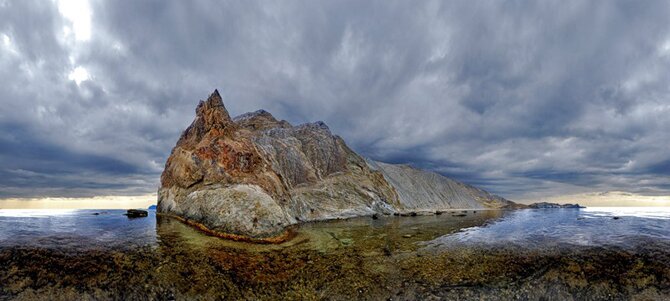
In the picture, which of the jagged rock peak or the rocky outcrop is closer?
the jagged rock peak

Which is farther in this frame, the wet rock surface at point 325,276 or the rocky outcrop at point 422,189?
the rocky outcrop at point 422,189

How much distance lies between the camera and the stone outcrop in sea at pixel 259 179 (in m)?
28.2

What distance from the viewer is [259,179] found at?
39688mm

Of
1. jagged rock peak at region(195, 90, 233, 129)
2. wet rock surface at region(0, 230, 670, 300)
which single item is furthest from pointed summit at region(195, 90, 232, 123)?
wet rock surface at region(0, 230, 670, 300)

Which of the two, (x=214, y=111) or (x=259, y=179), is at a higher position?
(x=214, y=111)

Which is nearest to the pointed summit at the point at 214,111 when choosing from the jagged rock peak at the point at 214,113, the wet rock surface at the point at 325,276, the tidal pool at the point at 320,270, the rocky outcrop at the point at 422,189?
the jagged rock peak at the point at 214,113

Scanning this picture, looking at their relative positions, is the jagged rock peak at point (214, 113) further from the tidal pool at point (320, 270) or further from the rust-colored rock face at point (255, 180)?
the tidal pool at point (320, 270)

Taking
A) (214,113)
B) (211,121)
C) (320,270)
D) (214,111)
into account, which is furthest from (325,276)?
(214,111)

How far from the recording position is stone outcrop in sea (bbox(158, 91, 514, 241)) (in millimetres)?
28156

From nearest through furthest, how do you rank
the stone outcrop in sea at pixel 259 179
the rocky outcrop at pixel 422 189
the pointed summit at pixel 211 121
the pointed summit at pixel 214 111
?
the stone outcrop in sea at pixel 259 179
the pointed summit at pixel 211 121
the pointed summit at pixel 214 111
the rocky outcrop at pixel 422 189

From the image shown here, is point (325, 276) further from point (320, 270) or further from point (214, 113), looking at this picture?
point (214, 113)

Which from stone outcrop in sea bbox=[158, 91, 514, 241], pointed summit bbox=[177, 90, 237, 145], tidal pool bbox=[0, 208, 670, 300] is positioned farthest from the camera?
pointed summit bbox=[177, 90, 237, 145]

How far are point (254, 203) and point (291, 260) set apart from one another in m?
11.7

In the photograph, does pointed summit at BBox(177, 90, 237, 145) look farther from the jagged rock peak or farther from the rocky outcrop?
the rocky outcrop
